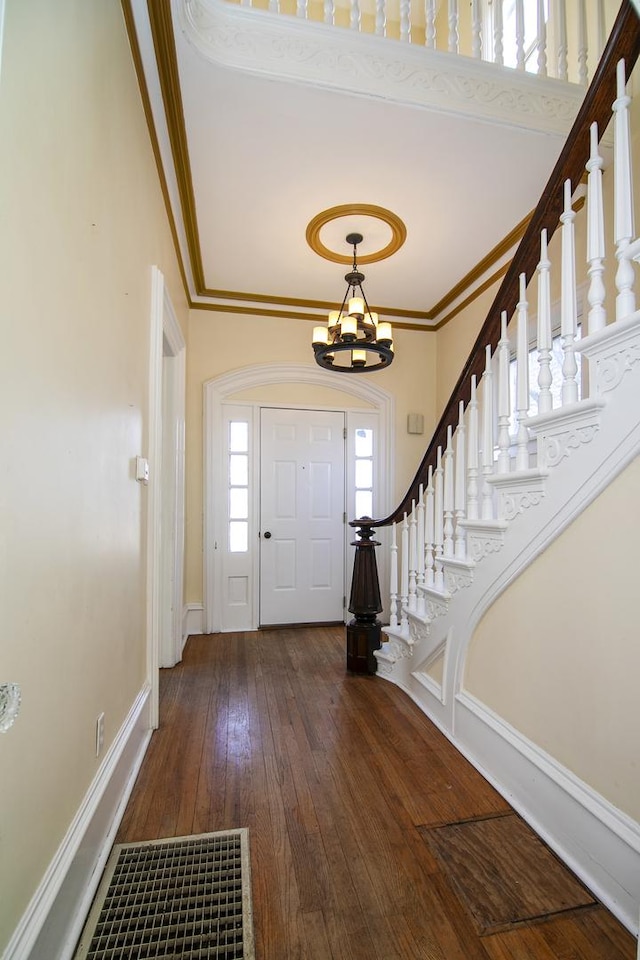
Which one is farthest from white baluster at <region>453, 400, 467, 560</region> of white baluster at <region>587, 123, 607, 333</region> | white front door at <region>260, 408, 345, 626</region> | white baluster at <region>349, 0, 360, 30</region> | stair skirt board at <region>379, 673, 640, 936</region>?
white front door at <region>260, 408, 345, 626</region>

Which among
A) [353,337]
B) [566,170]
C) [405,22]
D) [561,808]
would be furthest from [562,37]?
[561,808]

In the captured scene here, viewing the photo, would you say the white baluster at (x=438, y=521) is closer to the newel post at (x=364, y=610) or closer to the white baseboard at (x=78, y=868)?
the newel post at (x=364, y=610)

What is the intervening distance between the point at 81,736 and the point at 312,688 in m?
1.70

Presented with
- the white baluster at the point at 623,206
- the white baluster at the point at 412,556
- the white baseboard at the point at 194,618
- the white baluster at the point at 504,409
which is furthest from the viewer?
the white baseboard at the point at 194,618

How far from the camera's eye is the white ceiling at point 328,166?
2.10 meters

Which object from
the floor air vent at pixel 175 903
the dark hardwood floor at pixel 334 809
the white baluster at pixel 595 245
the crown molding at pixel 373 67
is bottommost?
the dark hardwood floor at pixel 334 809

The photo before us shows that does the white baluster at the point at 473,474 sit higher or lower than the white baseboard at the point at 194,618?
higher

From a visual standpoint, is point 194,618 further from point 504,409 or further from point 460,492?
point 504,409

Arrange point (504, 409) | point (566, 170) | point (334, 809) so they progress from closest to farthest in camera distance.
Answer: point (566, 170) → point (334, 809) → point (504, 409)

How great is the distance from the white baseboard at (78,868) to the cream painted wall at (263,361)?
2.31m

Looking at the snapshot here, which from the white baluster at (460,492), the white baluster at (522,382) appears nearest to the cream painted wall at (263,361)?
the white baluster at (460,492)

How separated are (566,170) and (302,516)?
324cm

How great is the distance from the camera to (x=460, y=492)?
2.25m

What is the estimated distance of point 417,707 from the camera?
8.23 ft
